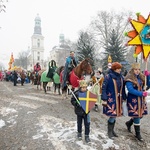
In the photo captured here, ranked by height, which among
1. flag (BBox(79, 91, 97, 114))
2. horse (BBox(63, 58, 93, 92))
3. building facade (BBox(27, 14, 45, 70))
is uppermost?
building facade (BBox(27, 14, 45, 70))

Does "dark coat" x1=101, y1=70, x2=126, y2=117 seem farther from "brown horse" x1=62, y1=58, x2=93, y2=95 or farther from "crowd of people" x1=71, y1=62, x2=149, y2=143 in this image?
"brown horse" x1=62, y1=58, x2=93, y2=95

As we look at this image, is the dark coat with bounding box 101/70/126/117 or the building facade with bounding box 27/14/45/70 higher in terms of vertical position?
the building facade with bounding box 27/14/45/70

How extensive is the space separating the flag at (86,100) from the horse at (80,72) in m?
3.75

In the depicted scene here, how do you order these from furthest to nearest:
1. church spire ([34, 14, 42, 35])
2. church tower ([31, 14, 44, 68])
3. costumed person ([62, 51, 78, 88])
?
church tower ([31, 14, 44, 68]) → church spire ([34, 14, 42, 35]) → costumed person ([62, 51, 78, 88])

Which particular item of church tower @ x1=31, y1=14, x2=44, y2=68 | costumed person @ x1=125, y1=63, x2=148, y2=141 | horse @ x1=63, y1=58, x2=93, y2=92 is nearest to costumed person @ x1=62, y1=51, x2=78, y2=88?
horse @ x1=63, y1=58, x2=93, y2=92

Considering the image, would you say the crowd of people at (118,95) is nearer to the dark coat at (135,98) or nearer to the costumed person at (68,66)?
the dark coat at (135,98)

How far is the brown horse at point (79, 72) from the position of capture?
9008mm

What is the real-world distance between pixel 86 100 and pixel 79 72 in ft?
13.2

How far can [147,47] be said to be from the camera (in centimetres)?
595

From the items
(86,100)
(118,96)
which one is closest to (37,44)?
(118,96)

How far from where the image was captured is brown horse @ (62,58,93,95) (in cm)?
901

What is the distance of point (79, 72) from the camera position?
30.2 ft

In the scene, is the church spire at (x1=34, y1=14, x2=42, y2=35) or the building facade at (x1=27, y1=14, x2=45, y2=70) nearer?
the church spire at (x1=34, y1=14, x2=42, y2=35)

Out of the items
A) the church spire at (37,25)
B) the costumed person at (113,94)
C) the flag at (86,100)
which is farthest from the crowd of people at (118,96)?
the church spire at (37,25)
